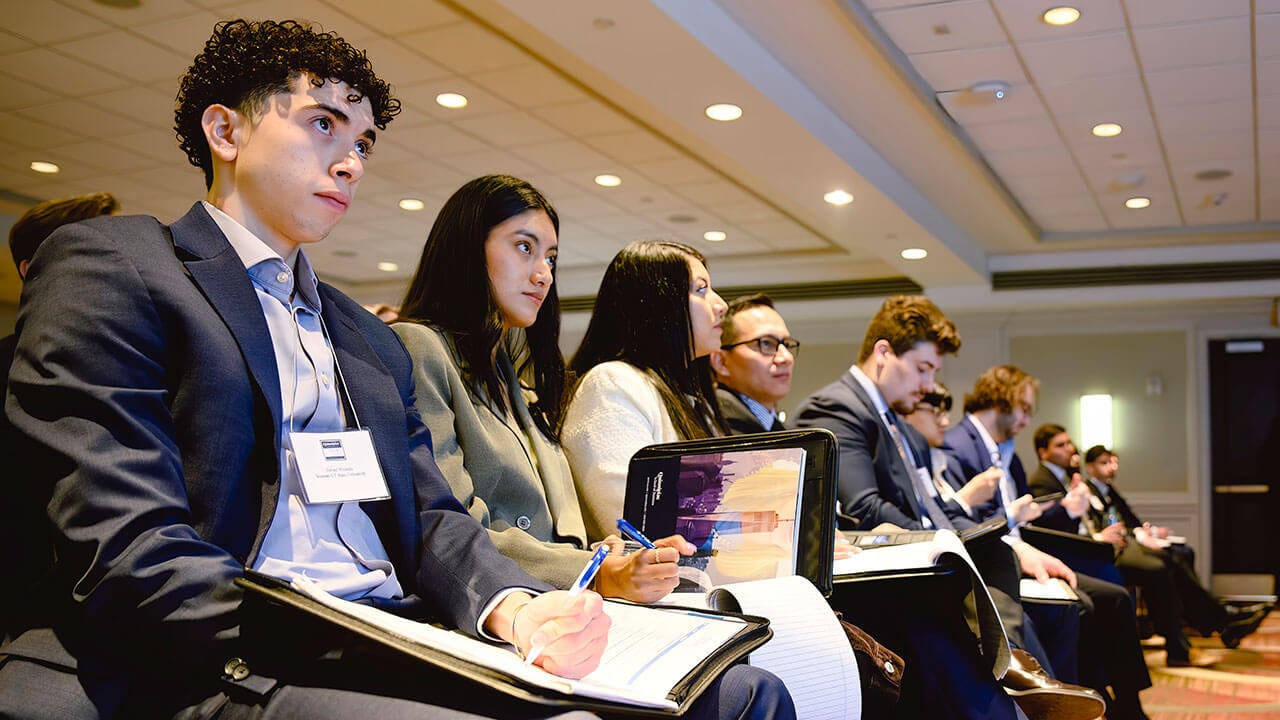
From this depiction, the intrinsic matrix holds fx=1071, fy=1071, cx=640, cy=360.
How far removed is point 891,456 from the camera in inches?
135

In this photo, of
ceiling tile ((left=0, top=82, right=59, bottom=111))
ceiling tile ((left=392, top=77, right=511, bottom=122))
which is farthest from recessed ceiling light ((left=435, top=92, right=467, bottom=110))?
ceiling tile ((left=0, top=82, right=59, bottom=111))

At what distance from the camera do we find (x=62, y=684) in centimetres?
104

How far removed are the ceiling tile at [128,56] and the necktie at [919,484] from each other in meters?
3.87

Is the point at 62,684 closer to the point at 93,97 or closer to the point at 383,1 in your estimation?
the point at 383,1

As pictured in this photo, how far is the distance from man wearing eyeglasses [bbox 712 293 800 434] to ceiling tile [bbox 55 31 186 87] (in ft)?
11.2

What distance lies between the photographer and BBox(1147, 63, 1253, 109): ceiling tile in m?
5.52

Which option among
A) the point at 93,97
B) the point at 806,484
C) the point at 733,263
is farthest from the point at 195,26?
the point at 733,263

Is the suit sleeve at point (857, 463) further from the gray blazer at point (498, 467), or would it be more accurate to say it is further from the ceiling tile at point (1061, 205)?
the ceiling tile at point (1061, 205)

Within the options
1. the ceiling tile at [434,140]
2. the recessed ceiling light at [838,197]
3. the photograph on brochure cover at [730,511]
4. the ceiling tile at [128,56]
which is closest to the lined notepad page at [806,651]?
the photograph on brochure cover at [730,511]

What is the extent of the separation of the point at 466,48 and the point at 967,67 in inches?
101

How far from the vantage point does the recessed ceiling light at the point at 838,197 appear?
738 cm

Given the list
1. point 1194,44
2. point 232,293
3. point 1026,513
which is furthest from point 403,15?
point 232,293

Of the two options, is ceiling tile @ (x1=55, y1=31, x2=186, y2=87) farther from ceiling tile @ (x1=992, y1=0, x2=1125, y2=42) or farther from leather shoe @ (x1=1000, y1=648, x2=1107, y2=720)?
leather shoe @ (x1=1000, y1=648, x2=1107, y2=720)

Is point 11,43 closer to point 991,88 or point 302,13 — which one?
point 302,13
